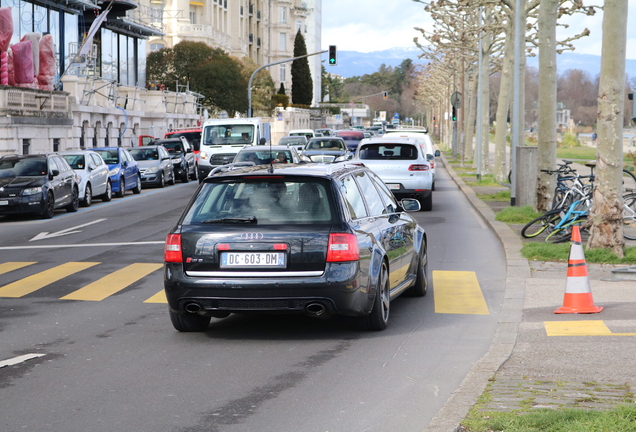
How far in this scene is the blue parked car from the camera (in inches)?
1160

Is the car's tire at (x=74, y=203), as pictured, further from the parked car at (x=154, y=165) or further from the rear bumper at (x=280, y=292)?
the rear bumper at (x=280, y=292)

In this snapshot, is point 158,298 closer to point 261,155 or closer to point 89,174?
point 89,174

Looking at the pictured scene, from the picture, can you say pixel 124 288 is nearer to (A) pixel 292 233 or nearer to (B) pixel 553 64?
(A) pixel 292 233

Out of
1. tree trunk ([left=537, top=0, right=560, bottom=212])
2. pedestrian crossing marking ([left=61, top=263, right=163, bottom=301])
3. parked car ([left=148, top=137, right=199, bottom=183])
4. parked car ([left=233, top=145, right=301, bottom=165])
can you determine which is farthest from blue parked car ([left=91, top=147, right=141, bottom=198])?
pedestrian crossing marking ([left=61, top=263, right=163, bottom=301])

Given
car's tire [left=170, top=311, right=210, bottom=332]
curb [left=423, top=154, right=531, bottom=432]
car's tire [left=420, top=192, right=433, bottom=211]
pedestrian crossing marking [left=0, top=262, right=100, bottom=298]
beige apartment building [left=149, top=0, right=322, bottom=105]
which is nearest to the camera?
curb [left=423, top=154, right=531, bottom=432]

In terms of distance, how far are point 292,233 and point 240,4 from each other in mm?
102693

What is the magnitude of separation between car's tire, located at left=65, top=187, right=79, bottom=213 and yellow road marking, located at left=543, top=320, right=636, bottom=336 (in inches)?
691

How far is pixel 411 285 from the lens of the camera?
33.6 ft

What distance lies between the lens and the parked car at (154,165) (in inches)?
1369

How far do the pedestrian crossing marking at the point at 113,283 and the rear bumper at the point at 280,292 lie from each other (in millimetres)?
3163

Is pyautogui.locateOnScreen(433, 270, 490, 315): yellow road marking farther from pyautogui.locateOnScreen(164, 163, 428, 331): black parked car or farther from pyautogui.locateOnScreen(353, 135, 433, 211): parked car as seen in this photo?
pyautogui.locateOnScreen(353, 135, 433, 211): parked car

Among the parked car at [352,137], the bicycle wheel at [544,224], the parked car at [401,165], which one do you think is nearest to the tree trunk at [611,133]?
the bicycle wheel at [544,224]

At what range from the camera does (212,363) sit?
7434 millimetres

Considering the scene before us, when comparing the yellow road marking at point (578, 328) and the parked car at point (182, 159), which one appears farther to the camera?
the parked car at point (182, 159)
